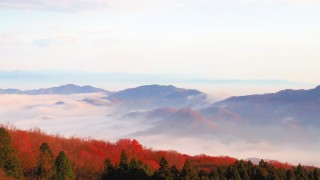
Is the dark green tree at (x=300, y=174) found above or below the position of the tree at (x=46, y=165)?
below

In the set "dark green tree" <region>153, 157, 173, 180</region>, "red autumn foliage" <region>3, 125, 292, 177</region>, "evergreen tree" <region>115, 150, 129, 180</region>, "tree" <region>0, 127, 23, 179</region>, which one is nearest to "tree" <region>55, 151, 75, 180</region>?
"tree" <region>0, 127, 23, 179</region>

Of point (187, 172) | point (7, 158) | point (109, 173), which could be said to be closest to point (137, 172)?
point (109, 173)

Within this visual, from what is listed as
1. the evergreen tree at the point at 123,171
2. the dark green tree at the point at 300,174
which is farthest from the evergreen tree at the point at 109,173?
the dark green tree at the point at 300,174

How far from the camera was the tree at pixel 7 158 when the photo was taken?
43.2 metres

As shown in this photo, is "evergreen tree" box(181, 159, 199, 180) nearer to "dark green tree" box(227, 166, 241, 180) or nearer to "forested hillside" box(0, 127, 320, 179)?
"forested hillside" box(0, 127, 320, 179)

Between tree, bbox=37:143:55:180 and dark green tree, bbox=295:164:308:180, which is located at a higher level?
tree, bbox=37:143:55:180

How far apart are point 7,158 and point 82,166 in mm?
13811

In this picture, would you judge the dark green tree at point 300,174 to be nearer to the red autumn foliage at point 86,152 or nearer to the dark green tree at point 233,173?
the dark green tree at point 233,173

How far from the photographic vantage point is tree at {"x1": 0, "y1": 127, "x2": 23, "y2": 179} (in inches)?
1699

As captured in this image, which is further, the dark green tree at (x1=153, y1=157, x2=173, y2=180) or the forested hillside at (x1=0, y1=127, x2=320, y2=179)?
the dark green tree at (x1=153, y1=157, x2=173, y2=180)

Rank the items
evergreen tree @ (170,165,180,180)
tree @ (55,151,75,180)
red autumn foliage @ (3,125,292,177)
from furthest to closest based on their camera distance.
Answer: red autumn foliage @ (3,125,292,177)
tree @ (55,151,75,180)
evergreen tree @ (170,165,180,180)

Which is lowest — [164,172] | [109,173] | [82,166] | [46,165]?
[109,173]

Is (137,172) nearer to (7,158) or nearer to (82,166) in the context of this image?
(82,166)

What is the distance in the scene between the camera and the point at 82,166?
56156 millimetres
